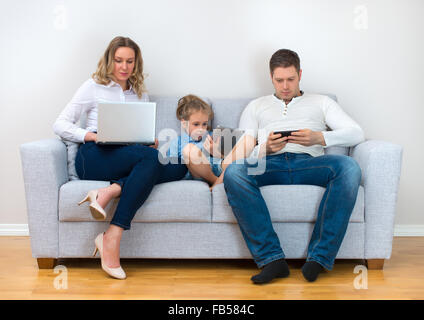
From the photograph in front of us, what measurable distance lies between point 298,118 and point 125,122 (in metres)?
0.91

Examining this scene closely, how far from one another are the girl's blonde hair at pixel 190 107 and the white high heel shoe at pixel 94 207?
0.74 meters

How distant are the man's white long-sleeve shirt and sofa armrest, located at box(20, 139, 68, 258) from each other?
100cm

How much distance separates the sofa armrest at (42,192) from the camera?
7.41ft

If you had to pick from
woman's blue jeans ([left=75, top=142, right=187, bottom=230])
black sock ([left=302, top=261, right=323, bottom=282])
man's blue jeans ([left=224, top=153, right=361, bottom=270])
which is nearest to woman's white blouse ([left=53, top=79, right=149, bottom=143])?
woman's blue jeans ([left=75, top=142, right=187, bottom=230])

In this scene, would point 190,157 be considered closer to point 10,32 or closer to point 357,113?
point 357,113

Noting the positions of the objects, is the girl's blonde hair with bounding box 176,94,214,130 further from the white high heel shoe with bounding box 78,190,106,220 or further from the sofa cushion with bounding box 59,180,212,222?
the white high heel shoe with bounding box 78,190,106,220

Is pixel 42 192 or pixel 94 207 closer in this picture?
pixel 94 207

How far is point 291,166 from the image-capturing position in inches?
92.7

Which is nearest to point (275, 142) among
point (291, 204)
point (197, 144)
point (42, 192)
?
point (291, 204)

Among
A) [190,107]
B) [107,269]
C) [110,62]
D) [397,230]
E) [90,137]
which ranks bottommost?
[397,230]

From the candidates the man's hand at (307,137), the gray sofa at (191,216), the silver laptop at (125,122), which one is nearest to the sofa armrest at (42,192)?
the gray sofa at (191,216)

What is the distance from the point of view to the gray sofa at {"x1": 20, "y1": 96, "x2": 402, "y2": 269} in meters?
2.25

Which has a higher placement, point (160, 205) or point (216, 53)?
point (216, 53)

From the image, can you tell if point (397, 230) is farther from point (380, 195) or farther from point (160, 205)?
point (160, 205)
